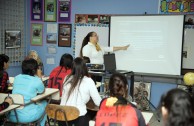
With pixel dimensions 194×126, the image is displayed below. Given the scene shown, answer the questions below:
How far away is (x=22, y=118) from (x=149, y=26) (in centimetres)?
308

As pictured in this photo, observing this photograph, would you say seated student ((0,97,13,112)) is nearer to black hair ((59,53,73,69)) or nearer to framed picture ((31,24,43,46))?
black hair ((59,53,73,69))

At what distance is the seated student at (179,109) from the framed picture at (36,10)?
215 inches

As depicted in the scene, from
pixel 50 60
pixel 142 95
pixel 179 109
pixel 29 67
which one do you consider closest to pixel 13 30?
pixel 50 60

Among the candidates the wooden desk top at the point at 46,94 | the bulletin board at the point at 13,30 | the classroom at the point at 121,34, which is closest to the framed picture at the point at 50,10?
the classroom at the point at 121,34

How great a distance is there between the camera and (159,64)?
5.09 m

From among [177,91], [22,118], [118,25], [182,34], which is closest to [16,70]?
[118,25]

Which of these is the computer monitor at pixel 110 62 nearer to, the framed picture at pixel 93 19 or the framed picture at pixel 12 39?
the framed picture at pixel 93 19

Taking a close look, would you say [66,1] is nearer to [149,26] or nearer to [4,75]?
[149,26]

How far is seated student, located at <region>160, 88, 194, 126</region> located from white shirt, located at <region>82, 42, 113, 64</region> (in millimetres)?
3884

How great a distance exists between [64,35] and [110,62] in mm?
1654

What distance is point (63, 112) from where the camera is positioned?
2.82 metres

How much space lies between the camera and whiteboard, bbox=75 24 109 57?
223 inches

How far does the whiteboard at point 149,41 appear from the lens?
491 cm

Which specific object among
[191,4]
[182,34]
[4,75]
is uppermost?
[191,4]
